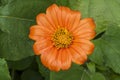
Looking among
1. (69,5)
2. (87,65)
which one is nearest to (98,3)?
(69,5)

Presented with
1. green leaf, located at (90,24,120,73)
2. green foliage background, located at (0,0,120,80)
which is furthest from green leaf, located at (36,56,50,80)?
green leaf, located at (90,24,120,73)

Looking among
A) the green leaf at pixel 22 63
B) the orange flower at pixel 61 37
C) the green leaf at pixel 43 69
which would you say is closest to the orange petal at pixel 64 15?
the orange flower at pixel 61 37

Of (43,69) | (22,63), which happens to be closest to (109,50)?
(43,69)

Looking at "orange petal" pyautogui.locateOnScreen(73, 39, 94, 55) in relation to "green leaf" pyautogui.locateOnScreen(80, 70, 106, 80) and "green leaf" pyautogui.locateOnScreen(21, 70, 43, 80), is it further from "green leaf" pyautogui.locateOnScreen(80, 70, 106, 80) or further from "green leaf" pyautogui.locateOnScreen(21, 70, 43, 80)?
"green leaf" pyautogui.locateOnScreen(21, 70, 43, 80)

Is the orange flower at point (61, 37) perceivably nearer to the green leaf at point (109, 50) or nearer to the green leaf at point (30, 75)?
the green leaf at point (109, 50)

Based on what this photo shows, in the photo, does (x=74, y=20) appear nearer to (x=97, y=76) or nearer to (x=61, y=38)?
(x=61, y=38)

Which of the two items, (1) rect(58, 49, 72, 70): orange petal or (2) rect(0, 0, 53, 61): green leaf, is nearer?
(1) rect(58, 49, 72, 70): orange petal

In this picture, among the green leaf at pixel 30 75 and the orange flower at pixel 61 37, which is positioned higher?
the orange flower at pixel 61 37
